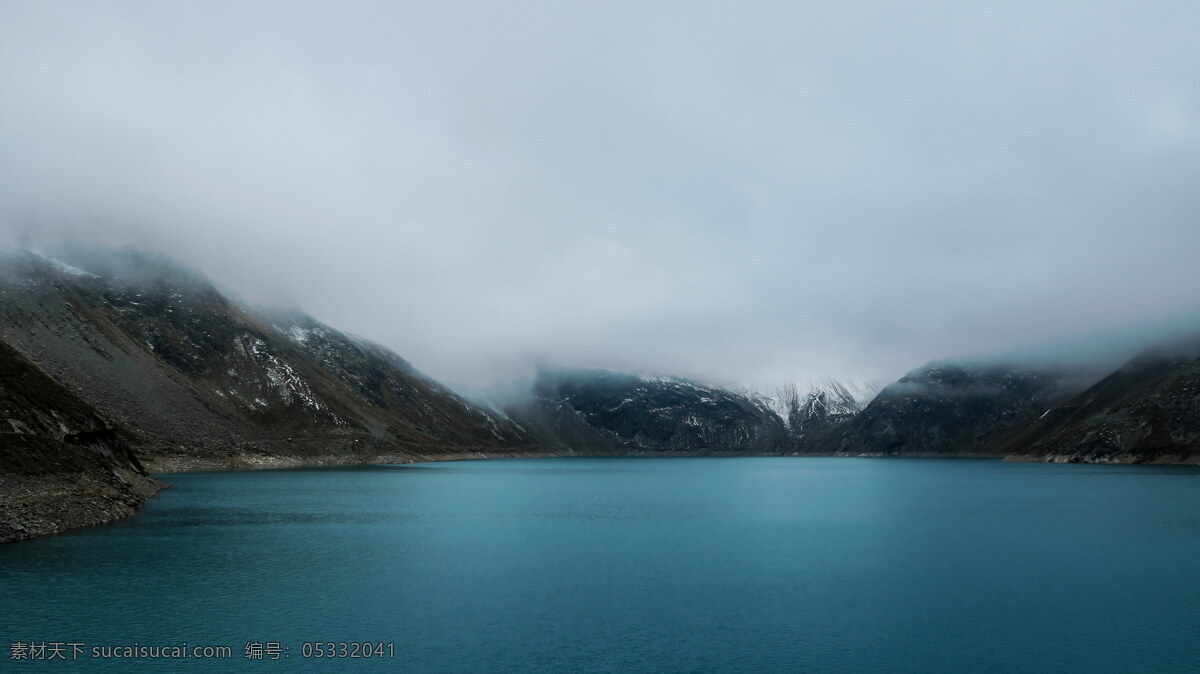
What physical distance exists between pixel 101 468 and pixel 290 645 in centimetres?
6662

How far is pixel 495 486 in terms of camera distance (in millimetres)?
148625

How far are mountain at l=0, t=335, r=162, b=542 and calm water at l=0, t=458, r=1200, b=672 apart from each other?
10.7 ft

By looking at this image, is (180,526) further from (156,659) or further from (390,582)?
(156,659)

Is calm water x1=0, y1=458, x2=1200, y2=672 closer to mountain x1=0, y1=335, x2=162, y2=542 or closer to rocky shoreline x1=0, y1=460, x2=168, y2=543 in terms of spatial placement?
rocky shoreline x1=0, y1=460, x2=168, y2=543

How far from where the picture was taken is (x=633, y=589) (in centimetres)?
4666

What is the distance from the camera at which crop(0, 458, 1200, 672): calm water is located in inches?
1325

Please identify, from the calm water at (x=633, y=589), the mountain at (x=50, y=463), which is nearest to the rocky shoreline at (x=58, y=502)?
the mountain at (x=50, y=463)

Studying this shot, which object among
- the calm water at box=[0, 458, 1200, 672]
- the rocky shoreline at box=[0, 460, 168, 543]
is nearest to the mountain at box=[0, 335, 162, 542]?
the rocky shoreline at box=[0, 460, 168, 543]

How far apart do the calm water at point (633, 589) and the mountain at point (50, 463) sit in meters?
3.26

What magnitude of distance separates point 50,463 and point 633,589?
61.1 m

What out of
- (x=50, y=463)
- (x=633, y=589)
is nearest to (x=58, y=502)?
(x=50, y=463)

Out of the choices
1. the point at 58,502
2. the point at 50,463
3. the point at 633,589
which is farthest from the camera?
the point at 50,463

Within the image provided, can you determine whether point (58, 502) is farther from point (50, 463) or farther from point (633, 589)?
point (633, 589)

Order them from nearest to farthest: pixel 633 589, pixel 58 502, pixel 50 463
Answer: pixel 633 589
pixel 58 502
pixel 50 463
